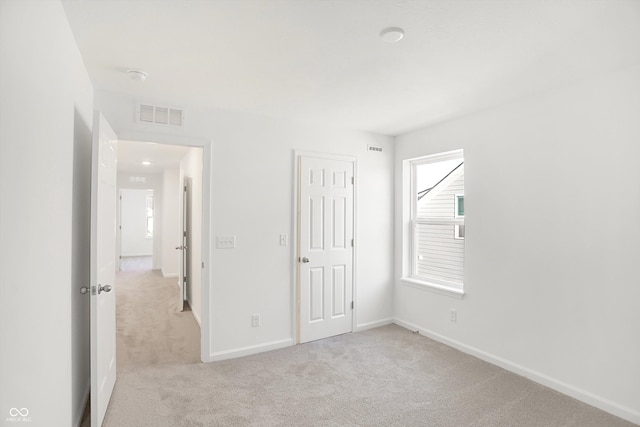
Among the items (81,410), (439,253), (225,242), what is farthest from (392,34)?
(81,410)

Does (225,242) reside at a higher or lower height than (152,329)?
higher

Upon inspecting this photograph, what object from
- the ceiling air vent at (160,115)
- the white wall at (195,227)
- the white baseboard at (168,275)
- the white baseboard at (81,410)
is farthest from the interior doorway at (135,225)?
the white baseboard at (81,410)

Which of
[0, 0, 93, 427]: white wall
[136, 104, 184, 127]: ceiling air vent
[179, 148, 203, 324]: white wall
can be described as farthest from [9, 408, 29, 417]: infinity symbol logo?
[179, 148, 203, 324]: white wall

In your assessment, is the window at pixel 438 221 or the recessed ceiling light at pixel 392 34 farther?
the window at pixel 438 221

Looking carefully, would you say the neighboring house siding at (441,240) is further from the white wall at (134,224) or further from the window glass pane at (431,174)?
the white wall at (134,224)

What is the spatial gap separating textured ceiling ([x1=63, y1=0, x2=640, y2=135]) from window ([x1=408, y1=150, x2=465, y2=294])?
3.31ft

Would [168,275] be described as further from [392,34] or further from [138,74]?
[392,34]

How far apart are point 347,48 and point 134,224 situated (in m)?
10.9

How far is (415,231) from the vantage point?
14.2ft

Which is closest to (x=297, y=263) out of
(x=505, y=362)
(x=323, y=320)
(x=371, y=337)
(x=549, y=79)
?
(x=323, y=320)

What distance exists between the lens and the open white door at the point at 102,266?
2.10 metres

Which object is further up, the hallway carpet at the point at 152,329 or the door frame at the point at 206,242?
the door frame at the point at 206,242

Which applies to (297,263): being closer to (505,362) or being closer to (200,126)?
(200,126)

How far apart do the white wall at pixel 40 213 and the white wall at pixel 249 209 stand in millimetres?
1156
